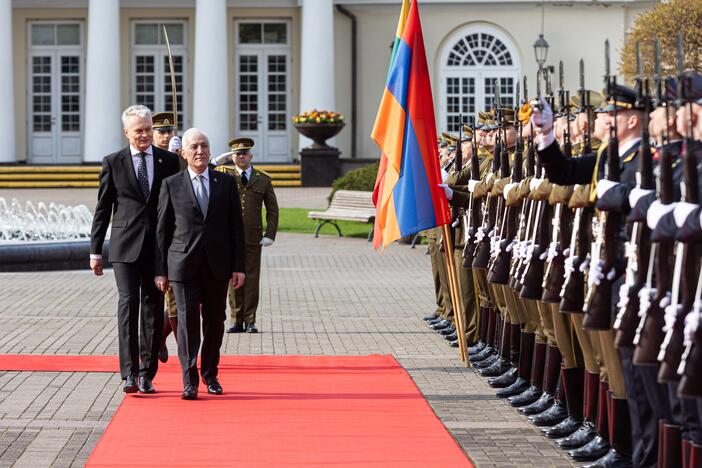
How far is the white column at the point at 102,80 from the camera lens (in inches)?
1555

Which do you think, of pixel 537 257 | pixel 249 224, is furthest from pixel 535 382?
pixel 249 224

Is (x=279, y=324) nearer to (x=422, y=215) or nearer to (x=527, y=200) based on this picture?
(x=422, y=215)

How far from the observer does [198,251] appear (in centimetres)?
969

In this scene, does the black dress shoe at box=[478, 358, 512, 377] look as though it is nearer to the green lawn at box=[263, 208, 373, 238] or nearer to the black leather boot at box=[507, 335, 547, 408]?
the black leather boot at box=[507, 335, 547, 408]

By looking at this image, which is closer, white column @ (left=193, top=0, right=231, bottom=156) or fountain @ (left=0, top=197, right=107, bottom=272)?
fountain @ (left=0, top=197, right=107, bottom=272)

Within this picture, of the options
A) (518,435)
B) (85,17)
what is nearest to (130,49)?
(85,17)

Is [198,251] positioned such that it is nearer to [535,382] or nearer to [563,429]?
[535,382]

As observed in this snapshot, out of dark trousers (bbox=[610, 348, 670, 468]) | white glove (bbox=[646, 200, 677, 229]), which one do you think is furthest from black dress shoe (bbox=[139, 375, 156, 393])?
white glove (bbox=[646, 200, 677, 229])

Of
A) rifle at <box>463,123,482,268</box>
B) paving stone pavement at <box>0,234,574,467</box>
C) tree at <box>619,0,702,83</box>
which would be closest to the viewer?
paving stone pavement at <box>0,234,574,467</box>

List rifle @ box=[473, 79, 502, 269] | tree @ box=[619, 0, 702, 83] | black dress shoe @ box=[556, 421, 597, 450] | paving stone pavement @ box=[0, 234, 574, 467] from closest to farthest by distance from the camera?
black dress shoe @ box=[556, 421, 597, 450] → paving stone pavement @ box=[0, 234, 574, 467] → rifle @ box=[473, 79, 502, 269] → tree @ box=[619, 0, 702, 83]

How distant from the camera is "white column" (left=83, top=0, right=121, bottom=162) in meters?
39.5

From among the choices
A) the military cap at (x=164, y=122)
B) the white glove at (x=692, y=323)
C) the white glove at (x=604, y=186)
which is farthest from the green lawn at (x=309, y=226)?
the white glove at (x=692, y=323)

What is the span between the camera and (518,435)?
326 inches

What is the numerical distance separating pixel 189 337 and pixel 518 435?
246 cm
